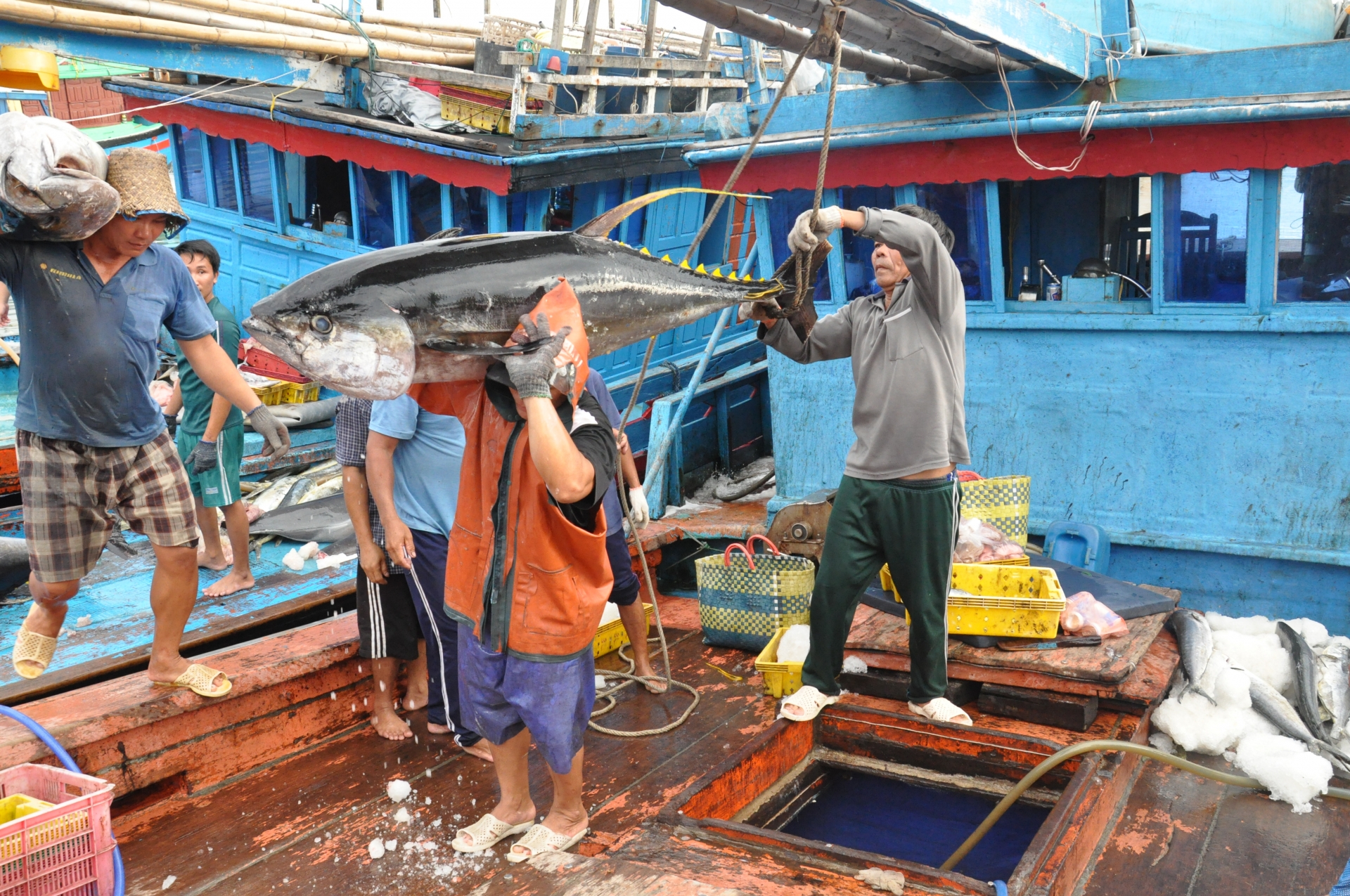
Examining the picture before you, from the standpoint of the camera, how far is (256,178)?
10.1 metres

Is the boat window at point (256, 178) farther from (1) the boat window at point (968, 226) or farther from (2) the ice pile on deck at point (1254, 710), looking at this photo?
(2) the ice pile on deck at point (1254, 710)

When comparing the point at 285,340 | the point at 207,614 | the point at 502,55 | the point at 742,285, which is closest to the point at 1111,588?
the point at 742,285

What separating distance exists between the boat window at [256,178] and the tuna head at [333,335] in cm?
843

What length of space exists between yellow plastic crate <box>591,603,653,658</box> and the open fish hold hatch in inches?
49.5

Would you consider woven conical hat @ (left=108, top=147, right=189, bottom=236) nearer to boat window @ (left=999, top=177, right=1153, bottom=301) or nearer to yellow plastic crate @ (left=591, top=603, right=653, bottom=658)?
yellow plastic crate @ (left=591, top=603, right=653, bottom=658)

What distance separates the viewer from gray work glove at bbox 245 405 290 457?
3.82m

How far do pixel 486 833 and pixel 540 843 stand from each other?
206 millimetres

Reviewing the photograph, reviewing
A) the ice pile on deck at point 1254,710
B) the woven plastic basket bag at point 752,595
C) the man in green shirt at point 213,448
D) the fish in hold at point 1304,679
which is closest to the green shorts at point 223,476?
the man in green shirt at point 213,448

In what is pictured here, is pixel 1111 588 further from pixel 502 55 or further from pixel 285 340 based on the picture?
pixel 502 55

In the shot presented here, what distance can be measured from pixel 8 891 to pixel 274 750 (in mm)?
1448

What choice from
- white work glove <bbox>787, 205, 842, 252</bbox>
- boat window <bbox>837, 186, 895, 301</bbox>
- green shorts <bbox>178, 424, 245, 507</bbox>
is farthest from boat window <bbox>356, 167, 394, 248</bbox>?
white work glove <bbox>787, 205, 842, 252</bbox>

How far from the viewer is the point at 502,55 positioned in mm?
8469

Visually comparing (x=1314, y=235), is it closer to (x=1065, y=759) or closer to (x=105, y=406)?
(x=1065, y=759)

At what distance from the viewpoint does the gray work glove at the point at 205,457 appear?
17.9 feet
